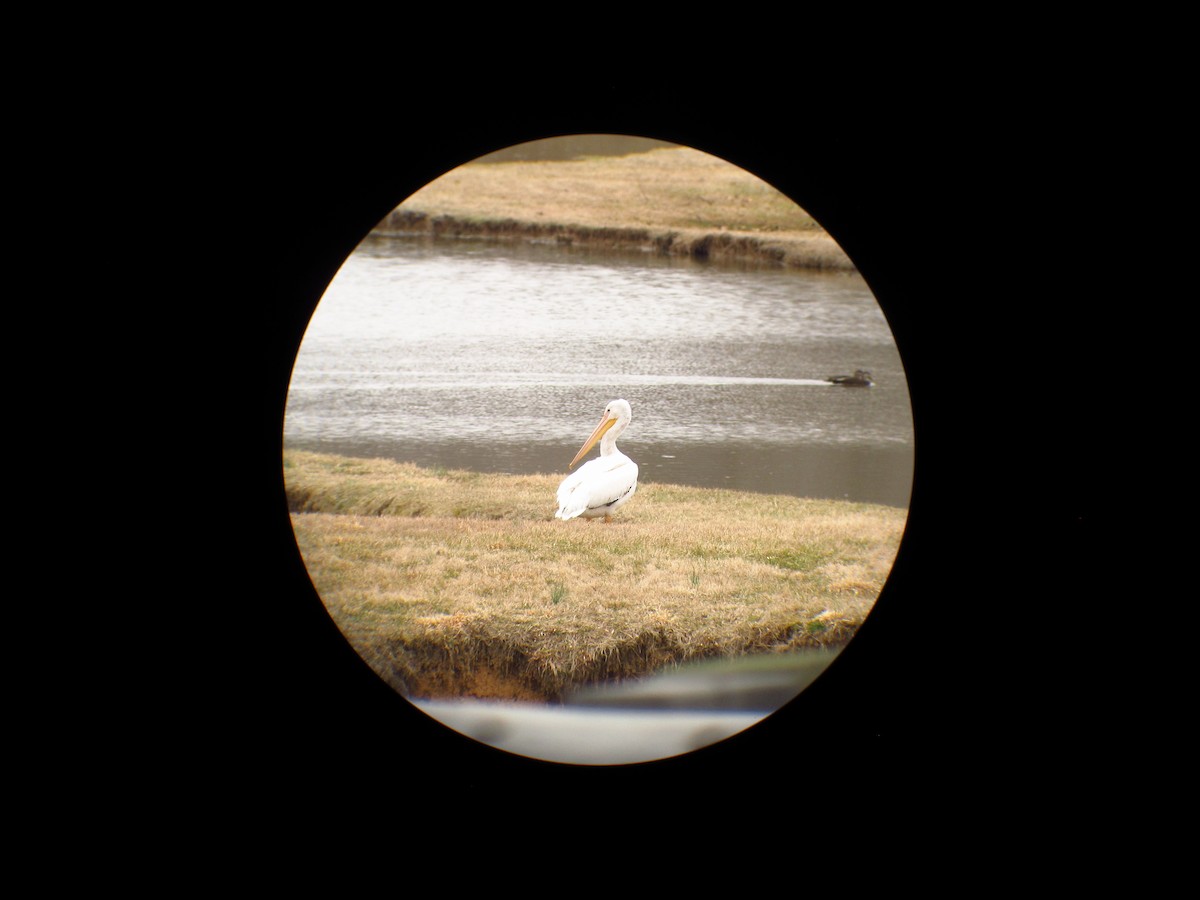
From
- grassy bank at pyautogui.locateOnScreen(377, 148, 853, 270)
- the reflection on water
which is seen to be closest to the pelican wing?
the reflection on water

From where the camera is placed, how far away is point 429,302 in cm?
436

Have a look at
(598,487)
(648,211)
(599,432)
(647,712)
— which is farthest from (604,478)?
(648,211)

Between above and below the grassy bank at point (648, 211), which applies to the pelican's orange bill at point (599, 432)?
below

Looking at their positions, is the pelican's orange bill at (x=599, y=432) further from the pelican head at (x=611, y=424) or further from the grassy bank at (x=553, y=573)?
the grassy bank at (x=553, y=573)

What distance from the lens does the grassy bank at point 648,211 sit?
371 centimetres

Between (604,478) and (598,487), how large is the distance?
0.13 feet

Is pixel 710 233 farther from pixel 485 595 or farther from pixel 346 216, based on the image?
pixel 346 216

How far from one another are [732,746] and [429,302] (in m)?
2.96

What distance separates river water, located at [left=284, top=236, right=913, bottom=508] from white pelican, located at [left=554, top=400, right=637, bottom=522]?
0.15ft

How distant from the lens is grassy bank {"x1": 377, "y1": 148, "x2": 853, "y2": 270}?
146 inches

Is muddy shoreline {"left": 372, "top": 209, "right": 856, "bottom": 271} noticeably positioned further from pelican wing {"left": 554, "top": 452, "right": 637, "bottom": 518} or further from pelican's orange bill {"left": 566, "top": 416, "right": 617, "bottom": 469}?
pelican wing {"left": 554, "top": 452, "right": 637, "bottom": 518}

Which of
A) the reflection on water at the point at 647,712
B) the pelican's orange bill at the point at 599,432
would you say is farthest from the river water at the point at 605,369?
the reflection on water at the point at 647,712

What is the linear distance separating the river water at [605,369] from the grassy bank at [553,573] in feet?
0.38

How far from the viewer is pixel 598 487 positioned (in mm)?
3447
